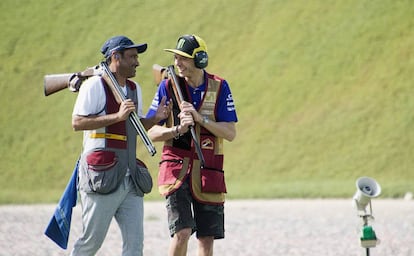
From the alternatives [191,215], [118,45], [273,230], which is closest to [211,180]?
[191,215]

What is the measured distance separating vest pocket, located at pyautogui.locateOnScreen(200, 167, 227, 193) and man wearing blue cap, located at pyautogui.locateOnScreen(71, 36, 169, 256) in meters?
0.64

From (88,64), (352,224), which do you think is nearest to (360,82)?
(88,64)

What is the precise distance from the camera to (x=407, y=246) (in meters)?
13.3

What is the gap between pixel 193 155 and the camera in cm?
827

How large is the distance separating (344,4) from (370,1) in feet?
3.05

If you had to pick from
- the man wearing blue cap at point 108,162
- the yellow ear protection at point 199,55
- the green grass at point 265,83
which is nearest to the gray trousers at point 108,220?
the man wearing blue cap at point 108,162

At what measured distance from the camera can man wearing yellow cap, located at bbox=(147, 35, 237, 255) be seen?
8.20m

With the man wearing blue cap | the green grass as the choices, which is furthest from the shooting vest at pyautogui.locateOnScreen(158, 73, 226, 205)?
the green grass

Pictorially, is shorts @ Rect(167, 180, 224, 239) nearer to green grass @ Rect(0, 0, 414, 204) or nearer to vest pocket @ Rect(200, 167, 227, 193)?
vest pocket @ Rect(200, 167, 227, 193)

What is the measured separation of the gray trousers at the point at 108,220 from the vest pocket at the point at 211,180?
70cm

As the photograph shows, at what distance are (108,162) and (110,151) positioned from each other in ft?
0.30

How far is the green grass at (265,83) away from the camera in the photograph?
2800 cm

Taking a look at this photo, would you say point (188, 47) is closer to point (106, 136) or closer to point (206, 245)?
point (106, 136)

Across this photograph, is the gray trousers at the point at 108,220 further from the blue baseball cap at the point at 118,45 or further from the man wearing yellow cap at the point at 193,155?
the blue baseball cap at the point at 118,45
